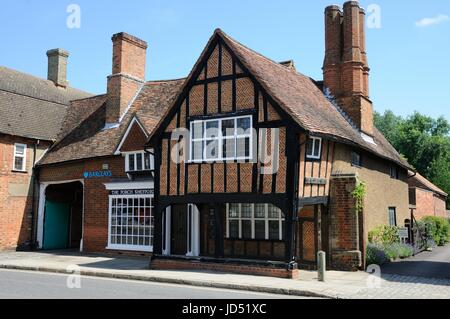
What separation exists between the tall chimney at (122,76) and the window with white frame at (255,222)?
7924mm

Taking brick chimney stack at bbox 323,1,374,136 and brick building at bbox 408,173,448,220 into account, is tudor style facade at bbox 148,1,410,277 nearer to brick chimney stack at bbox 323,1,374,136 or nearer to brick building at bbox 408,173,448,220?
brick chimney stack at bbox 323,1,374,136

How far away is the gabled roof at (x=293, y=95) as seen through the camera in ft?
45.8

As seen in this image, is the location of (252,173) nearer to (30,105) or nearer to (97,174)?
(97,174)

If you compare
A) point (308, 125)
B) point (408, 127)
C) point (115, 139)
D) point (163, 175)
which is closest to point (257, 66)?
point (308, 125)

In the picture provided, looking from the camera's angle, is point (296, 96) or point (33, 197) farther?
point (33, 197)

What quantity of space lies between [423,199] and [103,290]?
27.2 meters

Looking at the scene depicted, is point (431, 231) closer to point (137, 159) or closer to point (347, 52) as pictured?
point (347, 52)

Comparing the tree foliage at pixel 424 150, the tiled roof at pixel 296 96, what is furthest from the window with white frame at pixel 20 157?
the tree foliage at pixel 424 150

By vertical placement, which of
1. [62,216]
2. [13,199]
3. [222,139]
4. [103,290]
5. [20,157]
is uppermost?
[20,157]

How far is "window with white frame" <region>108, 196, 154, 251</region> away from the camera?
60.4ft

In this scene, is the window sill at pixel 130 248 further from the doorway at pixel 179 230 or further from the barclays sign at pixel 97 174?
the barclays sign at pixel 97 174

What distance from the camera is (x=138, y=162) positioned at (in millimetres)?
18750

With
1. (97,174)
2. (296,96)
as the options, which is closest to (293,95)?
(296,96)

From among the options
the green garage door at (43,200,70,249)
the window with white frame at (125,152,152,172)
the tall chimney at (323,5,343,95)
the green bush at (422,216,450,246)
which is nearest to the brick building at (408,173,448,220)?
the green bush at (422,216,450,246)
